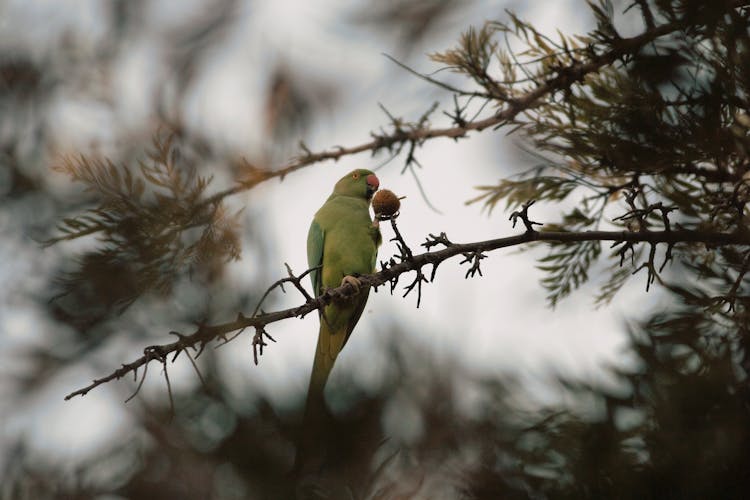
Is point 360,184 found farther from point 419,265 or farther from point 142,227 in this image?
point 142,227

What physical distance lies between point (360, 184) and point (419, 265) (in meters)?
1.40

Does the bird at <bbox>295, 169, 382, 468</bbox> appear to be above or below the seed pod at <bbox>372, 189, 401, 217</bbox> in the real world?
above

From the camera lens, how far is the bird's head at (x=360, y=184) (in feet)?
8.81

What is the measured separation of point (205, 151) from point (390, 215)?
15.1 inches

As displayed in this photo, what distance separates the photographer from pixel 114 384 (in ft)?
3.78

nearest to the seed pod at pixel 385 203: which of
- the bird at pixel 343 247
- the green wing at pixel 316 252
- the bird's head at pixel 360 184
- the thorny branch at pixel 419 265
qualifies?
the thorny branch at pixel 419 265

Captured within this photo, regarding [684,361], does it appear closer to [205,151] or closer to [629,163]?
[629,163]

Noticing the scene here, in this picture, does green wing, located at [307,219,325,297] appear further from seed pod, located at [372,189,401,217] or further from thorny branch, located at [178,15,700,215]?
seed pod, located at [372,189,401,217]

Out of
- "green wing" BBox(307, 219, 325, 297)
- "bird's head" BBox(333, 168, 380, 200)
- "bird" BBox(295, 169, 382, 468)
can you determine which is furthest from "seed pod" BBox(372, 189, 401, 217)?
"bird's head" BBox(333, 168, 380, 200)

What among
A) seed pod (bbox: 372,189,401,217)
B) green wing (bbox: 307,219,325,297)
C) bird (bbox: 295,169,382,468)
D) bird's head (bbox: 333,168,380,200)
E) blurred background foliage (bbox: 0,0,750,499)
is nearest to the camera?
blurred background foliage (bbox: 0,0,750,499)

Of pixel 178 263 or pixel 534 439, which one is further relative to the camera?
pixel 178 263

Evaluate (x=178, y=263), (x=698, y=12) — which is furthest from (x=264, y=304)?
(x=698, y=12)

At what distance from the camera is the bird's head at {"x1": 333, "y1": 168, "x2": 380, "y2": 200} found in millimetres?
2686

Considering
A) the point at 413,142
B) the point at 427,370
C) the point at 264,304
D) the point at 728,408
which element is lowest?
the point at 728,408
